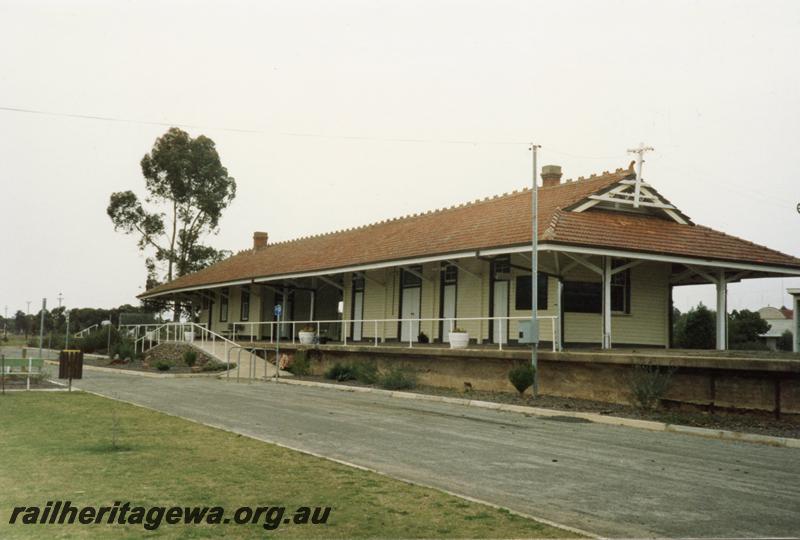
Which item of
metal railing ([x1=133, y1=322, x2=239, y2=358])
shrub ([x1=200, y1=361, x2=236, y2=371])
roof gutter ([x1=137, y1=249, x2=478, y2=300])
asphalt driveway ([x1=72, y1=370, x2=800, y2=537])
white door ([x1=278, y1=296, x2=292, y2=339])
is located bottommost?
asphalt driveway ([x1=72, y1=370, x2=800, y2=537])

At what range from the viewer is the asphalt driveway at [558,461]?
6.91 m

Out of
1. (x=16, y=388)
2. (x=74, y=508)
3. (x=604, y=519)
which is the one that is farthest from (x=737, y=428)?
(x=16, y=388)

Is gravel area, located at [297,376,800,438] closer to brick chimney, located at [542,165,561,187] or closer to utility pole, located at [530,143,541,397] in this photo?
utility pole, located at [530,143,541,397]

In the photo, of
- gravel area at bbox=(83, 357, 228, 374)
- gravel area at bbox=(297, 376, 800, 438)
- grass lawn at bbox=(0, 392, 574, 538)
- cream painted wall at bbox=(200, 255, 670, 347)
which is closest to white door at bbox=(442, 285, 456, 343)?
cream painted wall at bbox=(200, 255, 670, 347)

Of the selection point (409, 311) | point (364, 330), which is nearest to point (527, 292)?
point (409, 311)

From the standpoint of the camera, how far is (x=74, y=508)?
20.5 ft

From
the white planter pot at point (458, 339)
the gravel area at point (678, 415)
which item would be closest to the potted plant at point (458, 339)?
the white planter pot at point (458, 339)

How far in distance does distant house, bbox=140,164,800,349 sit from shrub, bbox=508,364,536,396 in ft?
2.85

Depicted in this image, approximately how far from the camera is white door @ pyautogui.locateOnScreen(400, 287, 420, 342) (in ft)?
91.6

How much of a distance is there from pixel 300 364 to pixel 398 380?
25.2ft

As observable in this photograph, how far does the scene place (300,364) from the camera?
1115 inches

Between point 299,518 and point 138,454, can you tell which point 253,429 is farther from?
point 299,518

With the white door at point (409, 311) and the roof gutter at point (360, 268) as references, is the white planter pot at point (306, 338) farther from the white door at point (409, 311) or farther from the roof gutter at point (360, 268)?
the white door at point (409, 311)

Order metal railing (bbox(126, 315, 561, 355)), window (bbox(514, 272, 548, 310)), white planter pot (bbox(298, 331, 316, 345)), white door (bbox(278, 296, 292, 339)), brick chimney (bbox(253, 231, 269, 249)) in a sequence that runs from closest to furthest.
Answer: metal railing (bbox(126, 315, 561, 355)) < window (bbox(514, 272, 548, 310)) < white planter pot (bbox(298, 331, 316, 345)) < white door (bbox(278, 296, 292, 339)) < brick chimney (bbox(253, 231, 269, 249))
